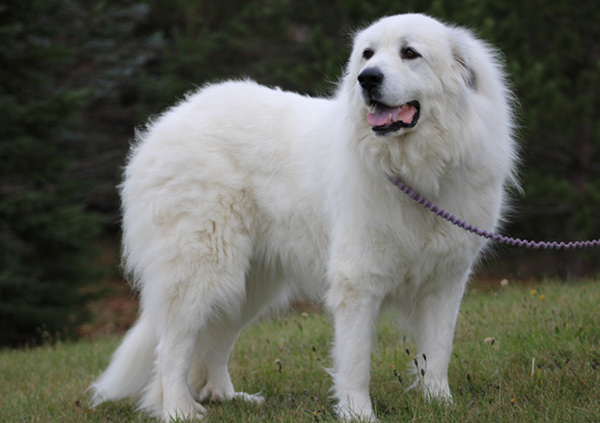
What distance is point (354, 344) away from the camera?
10.8ft

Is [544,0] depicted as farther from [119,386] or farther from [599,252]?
[119,386]

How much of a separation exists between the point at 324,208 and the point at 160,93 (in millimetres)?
7573

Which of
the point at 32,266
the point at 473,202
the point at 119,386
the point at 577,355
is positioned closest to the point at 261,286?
the point at 119,386

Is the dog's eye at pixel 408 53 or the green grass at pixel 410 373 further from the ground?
the dog's eye at pixel 408 53

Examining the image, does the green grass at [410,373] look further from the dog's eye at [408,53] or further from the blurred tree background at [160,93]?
the blurred tree background at [160,93]

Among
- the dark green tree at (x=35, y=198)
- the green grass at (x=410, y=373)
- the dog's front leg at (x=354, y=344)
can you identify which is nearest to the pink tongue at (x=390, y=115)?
the dog's front leg at (x=354, y=344)

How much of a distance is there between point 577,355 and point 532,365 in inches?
12.2

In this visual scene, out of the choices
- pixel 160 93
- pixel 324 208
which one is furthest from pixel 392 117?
pixel 160 93

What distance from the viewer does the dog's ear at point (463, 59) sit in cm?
320

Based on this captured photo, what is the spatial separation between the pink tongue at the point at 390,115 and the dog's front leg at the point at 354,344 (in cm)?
83

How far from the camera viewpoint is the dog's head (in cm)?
305

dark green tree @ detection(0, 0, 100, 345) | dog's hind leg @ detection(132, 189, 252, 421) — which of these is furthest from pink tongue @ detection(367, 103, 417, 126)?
dark green tree @ detection(0, 0, 100, 345)

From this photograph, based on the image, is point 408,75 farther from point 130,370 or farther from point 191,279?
point 130,370

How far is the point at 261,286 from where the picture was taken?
412 cm
